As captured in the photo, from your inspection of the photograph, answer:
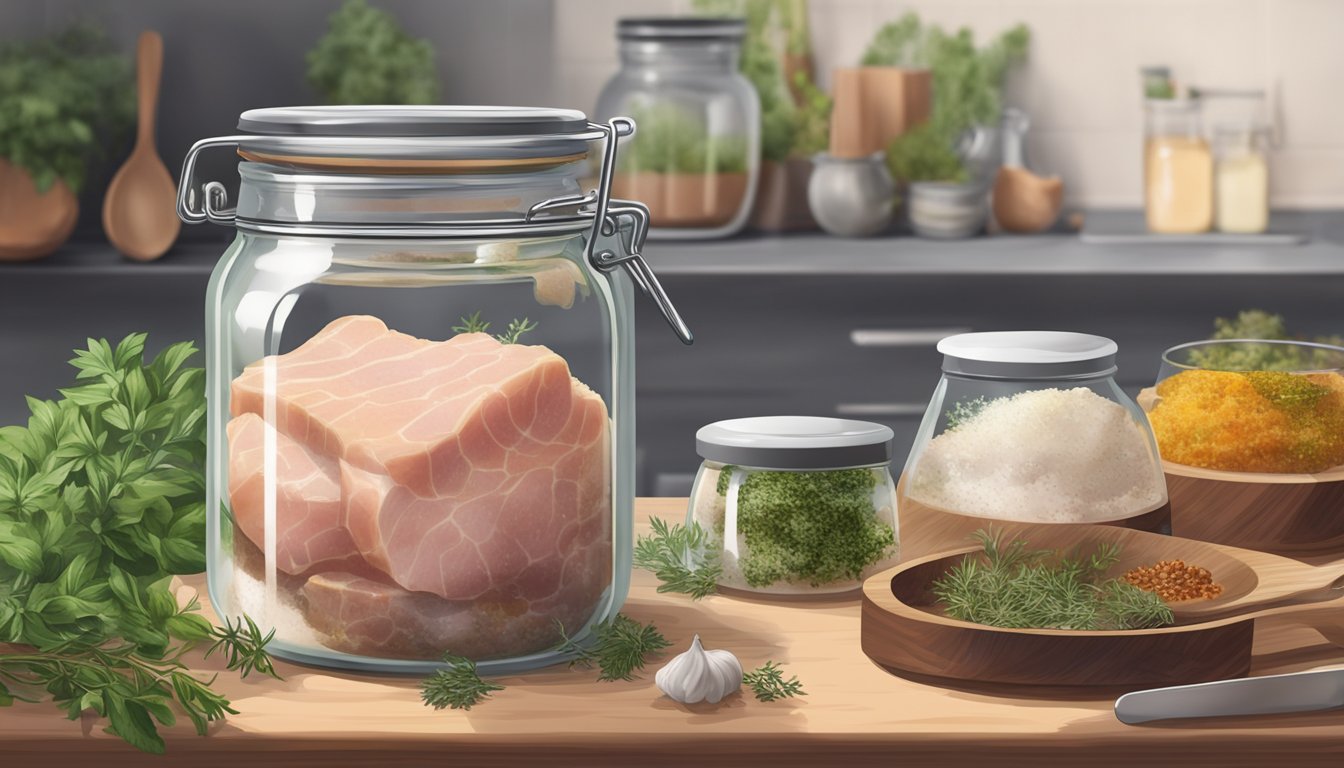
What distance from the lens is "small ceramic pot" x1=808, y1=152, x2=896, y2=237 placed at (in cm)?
274

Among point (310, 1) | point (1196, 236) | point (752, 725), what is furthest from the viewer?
point (310, 1)

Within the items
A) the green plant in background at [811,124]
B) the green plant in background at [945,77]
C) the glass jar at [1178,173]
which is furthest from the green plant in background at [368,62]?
the glass jar at [1178,173]

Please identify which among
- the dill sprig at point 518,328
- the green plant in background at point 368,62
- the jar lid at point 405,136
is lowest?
the dill sprig at point 518,328

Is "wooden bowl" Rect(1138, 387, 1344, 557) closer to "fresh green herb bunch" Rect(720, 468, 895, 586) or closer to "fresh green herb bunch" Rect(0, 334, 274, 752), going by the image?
"fresh green herb bunch" Rect(720, 468, 895, 586)

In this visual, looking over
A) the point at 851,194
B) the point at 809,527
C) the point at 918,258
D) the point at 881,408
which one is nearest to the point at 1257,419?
the point at 809,527

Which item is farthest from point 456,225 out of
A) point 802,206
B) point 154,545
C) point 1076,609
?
point 802,206

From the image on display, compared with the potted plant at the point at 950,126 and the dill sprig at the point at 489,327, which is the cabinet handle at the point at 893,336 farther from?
the dill sprig at the point at 489,327

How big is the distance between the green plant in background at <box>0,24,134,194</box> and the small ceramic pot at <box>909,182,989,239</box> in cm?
146

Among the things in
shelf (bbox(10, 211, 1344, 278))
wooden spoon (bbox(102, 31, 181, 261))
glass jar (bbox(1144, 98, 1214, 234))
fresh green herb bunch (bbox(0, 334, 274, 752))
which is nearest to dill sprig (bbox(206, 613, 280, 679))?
fresh green herb bunch (bbox(0, 334, 274, 752))

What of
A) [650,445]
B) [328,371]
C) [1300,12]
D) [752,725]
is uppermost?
[1300,12]

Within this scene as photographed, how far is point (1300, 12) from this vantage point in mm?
2990

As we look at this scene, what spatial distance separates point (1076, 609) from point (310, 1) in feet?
8.13

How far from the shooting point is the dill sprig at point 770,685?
2.38ft

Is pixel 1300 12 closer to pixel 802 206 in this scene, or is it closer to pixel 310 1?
pixel 802 206
